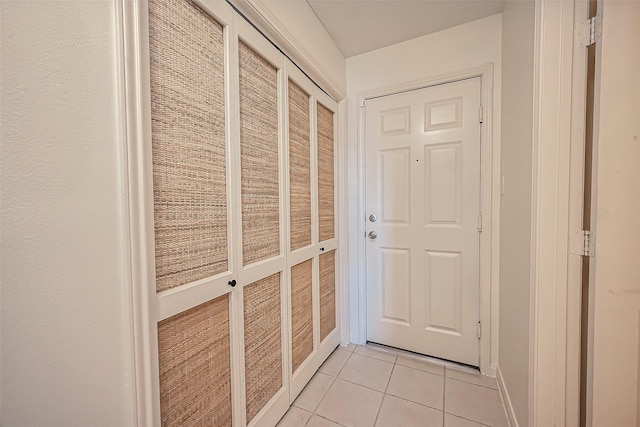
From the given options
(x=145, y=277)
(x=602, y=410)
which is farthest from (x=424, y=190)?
(x=145, y=277)

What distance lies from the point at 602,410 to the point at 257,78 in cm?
192

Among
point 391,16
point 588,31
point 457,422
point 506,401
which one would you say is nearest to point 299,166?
point 391,16

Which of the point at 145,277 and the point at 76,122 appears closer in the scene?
the point at 76,122

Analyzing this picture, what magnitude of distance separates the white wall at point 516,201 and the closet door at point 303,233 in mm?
1137

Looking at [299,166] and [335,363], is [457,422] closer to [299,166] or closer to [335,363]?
[335,363]

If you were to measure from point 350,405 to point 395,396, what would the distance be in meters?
0.29

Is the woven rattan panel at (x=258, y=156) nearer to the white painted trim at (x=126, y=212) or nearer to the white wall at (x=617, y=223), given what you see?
the white painted trim at (x=126, y=212)

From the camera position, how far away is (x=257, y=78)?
121 centimetres

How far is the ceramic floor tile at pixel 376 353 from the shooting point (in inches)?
75.3

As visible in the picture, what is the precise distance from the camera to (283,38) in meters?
1.29

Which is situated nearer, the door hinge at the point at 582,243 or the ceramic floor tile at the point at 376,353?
the door hinge at the point at 582,243

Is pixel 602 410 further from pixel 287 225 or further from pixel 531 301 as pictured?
pixel 287 225

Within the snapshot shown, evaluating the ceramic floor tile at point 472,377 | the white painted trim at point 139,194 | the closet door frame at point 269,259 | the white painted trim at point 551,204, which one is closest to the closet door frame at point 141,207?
the white painted trim at point 139,194

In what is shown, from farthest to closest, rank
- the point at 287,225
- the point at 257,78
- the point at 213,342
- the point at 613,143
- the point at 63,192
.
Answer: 1. the point at 287,225
2. the point at 257,78
3. the point at 213,342
4. the point at 613,143
5. the point at 63,192
